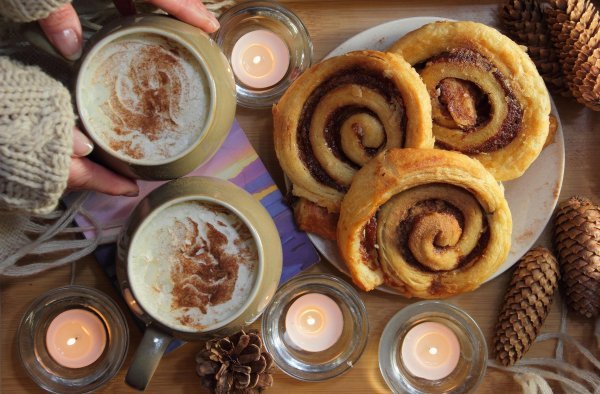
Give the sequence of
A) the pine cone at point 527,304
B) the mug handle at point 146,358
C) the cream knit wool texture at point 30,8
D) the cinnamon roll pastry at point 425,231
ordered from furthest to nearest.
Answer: the pine cone at point 527,304
the cinnamon roll pastry at point 425,231
the mug handle at point 146,358
the cream knit wool texture at point 30,8

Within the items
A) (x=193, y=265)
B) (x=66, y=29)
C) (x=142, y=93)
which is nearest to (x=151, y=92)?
(x=142, y=93)

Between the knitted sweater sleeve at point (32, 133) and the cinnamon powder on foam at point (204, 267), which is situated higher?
the knitted sweater sleeve at point (32, 133)

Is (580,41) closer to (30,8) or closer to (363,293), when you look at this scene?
(363,293)

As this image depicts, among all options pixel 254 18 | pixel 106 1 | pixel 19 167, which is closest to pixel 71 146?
pixel 19 167

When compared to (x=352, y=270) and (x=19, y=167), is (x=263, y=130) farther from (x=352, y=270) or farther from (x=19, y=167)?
(x=19, y=167)

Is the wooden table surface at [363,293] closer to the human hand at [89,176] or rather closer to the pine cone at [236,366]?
the pine cone at [236,366]

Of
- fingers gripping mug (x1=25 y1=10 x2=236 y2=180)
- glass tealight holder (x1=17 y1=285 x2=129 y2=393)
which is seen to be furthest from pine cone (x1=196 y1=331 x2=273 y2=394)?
fingers gripping mug (x1=25 y1=10 x2=236 y2=180)

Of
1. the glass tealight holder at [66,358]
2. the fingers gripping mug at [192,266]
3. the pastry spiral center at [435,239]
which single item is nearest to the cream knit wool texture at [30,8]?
the fingers gripping mug at [192,266]
